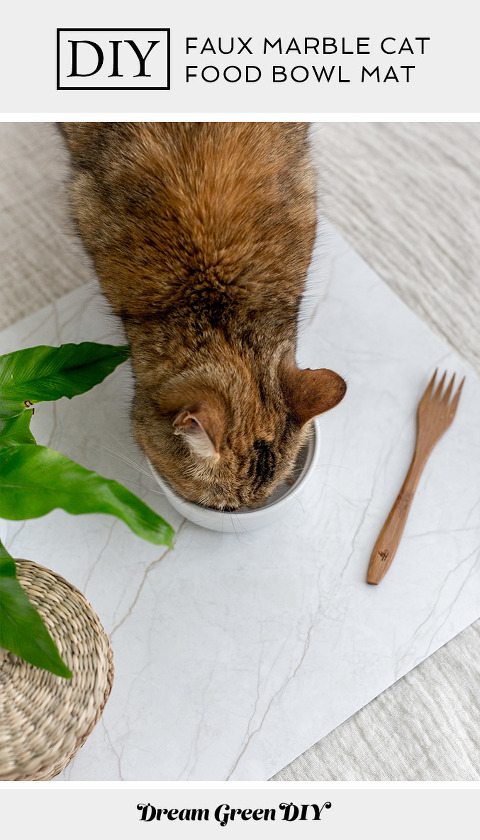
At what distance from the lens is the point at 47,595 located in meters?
0.83

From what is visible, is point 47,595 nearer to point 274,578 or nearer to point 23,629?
point 23,629

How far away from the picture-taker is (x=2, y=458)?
2.42 ft

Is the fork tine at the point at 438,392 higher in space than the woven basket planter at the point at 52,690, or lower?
higher

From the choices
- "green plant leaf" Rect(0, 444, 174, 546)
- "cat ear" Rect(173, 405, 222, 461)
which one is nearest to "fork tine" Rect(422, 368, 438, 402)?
"cat ear" Rect(173, 405, 222, 461)

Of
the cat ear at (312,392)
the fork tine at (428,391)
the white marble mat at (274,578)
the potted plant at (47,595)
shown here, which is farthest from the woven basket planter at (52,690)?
the fork tine at (428,391)

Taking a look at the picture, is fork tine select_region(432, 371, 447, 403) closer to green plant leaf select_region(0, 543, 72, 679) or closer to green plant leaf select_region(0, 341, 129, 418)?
green plant leaf select_region(0, 341, 129, 418)

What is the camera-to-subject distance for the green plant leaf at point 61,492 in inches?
26.4

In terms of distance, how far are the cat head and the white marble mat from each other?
17 centimetres

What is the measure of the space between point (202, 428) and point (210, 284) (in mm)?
249

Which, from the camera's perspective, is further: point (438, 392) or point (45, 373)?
point (438, 392)

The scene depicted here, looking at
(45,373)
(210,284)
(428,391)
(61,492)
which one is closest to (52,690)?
A: (61,492)

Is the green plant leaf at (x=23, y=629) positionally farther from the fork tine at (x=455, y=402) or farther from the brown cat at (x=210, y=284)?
the fork tine at (x=455, y=402)

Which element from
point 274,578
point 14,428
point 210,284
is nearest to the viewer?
point 14,428

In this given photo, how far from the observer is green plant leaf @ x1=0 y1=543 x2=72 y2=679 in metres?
0.71
